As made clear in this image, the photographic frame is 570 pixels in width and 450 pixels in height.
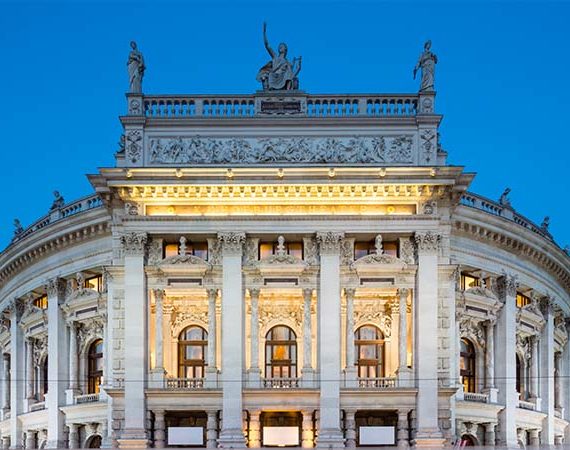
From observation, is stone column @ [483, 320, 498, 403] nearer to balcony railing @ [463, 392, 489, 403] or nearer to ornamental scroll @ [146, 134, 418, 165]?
balcony railing @ [463, 392, 489, 403]

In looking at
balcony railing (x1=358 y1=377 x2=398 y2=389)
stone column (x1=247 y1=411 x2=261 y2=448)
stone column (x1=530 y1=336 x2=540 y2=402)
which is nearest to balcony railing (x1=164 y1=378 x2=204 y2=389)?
stone column (x1=247 y1=411 x2=261 y2=448)

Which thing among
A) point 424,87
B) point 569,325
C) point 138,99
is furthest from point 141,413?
point 569,325

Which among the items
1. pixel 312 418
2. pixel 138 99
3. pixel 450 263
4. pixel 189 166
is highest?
pixel 138 99

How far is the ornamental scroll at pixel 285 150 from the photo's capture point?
179ft

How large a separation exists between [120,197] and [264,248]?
7.24m

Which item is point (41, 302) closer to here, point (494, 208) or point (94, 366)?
point (94, 366)

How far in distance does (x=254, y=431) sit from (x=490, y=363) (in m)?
14.5

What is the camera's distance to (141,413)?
5269 cm

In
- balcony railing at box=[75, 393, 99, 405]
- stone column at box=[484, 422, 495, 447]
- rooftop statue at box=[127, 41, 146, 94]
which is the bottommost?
stone column at box=[484, 422, 495, 447]

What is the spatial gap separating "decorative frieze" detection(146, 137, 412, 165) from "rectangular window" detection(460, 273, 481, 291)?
30.4 ft

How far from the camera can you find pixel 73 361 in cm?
6162

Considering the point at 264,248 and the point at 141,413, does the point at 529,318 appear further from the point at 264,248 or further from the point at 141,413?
the point at 141,413

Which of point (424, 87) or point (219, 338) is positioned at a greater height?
point (424, 87)

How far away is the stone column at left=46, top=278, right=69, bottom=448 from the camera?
6128 cm
